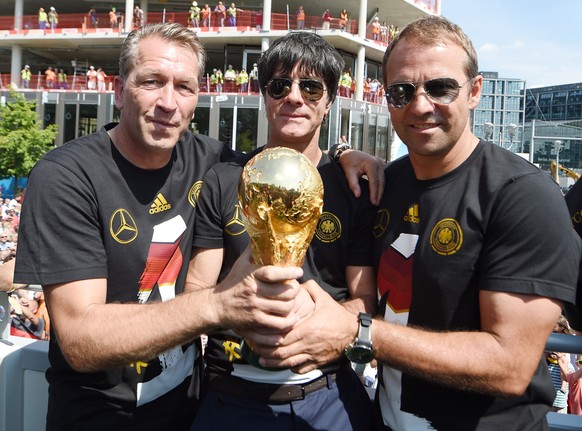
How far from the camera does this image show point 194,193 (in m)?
2.47

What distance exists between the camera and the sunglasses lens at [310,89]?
8.05ft

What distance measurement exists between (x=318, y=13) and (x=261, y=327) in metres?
30.0

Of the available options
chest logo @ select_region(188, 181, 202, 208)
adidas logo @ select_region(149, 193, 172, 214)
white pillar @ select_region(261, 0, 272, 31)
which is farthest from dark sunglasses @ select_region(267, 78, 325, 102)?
white pillar @ select_region(261, 0, 272, 31)

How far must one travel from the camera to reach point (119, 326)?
6.09 feet

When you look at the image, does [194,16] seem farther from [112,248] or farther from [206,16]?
[112,248]

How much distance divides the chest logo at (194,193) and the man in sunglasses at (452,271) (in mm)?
827

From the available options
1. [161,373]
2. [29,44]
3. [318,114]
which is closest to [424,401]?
[161,373]

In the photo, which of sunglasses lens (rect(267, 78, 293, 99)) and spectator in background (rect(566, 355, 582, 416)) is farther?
spectator in background (rect(566, 355, 582, 416))

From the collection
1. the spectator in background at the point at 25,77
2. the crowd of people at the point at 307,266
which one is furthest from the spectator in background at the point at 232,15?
the crowd of people at the point at 307,266

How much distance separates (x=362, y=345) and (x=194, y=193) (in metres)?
1.08

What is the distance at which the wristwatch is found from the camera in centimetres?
187

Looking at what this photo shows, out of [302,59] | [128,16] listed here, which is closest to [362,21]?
[128,16]

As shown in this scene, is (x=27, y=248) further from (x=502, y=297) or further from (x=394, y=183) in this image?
(x=502, y=297)

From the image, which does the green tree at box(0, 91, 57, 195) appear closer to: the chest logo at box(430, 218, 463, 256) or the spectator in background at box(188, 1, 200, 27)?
the spectator in background at box(188, 1, 200, 27)
